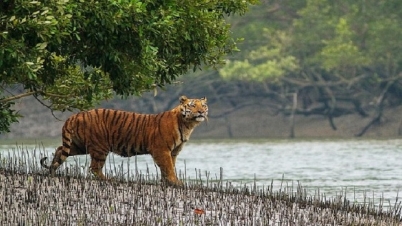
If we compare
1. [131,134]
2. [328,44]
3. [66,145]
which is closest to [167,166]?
[131,134]

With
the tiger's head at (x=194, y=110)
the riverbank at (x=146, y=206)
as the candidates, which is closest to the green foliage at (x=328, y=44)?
the tiger's head at (x=194, y=110)

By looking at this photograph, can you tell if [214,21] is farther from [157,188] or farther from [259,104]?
[259,104]

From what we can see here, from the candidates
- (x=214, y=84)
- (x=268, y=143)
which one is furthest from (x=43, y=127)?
(x=268, y=143)

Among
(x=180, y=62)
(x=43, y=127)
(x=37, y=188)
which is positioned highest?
(x=43, y=127)

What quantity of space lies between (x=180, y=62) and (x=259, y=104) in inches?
1950

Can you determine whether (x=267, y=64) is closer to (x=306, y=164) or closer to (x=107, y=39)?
(x=306, y=164)

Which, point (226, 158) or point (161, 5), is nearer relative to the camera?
point (161, 5)

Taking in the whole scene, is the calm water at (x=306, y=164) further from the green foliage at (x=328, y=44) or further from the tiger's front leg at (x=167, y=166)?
the green foliage at (x=328, y=44)

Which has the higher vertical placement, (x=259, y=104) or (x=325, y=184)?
(x=259, y=104)

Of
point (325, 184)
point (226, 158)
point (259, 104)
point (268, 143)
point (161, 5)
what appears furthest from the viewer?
point (259, 104)

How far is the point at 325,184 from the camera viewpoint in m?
30.7

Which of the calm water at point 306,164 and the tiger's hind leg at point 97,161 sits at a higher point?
the calm water at point 306,164

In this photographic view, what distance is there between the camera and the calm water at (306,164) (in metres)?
29.9

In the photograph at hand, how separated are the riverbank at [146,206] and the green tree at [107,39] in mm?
1486
